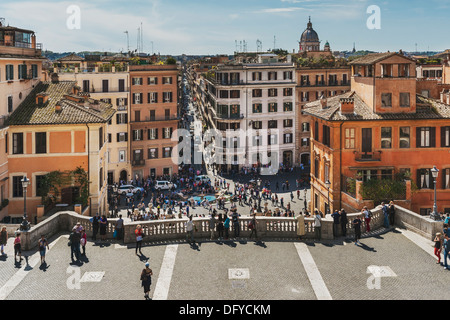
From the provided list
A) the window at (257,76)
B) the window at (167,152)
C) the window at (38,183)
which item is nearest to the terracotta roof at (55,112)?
the window at (38,183)

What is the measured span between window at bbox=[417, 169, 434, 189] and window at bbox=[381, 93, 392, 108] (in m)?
5.80

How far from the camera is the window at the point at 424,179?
38.8 m

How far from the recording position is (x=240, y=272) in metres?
21.6

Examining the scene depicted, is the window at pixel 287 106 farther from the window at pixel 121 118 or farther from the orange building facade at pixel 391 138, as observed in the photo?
the orange building facade at pixel 391 138

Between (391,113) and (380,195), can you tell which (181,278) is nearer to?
(380,195)

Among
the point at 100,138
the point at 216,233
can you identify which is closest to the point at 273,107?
the point at 100,138

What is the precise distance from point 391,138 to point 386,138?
0.39 m

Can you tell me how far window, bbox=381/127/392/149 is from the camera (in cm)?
3850

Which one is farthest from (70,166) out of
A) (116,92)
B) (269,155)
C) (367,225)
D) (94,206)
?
(269,155)

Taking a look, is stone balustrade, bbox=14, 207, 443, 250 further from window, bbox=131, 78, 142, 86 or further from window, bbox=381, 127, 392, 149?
window, bbox=131, 78, 142, 86

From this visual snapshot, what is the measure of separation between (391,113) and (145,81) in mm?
44731

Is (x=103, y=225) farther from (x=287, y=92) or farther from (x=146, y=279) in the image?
(x=287, y=92)

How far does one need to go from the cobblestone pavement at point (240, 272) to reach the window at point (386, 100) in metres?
15.5

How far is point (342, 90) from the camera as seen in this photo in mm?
86812
